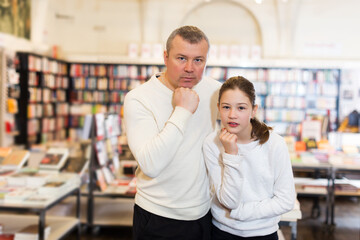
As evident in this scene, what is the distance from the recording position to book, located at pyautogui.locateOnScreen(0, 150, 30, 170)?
3557mm

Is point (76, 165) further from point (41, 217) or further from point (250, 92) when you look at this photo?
point (250, 92)

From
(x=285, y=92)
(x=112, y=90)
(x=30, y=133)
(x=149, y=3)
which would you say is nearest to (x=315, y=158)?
(x=285, y=92)

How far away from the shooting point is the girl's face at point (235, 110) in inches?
60.0

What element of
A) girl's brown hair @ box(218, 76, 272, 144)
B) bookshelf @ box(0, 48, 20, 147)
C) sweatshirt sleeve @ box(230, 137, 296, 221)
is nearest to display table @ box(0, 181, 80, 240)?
sweatshirt sleeve @ box(230, 137, 296, 221)

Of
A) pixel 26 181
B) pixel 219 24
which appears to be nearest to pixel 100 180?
pixel 26 181

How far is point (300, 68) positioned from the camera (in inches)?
357

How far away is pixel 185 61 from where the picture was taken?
149 centimetres

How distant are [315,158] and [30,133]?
5.73m

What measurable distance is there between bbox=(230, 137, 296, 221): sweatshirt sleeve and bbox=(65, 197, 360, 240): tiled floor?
9.44ft

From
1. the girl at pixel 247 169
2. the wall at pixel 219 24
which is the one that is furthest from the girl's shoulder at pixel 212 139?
the wall at pixel 219 24

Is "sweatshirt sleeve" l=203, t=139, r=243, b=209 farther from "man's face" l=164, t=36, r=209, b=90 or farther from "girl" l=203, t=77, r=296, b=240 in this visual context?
"man's face" l=164, t=36, r=209, b=90

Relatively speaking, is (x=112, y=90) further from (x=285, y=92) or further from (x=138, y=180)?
(x=138, y=180)

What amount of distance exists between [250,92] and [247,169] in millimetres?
333

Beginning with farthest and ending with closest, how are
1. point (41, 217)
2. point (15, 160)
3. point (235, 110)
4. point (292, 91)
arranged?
point (292, 91)
point (15, 160)
point (41, 217)
point (235, 110)
